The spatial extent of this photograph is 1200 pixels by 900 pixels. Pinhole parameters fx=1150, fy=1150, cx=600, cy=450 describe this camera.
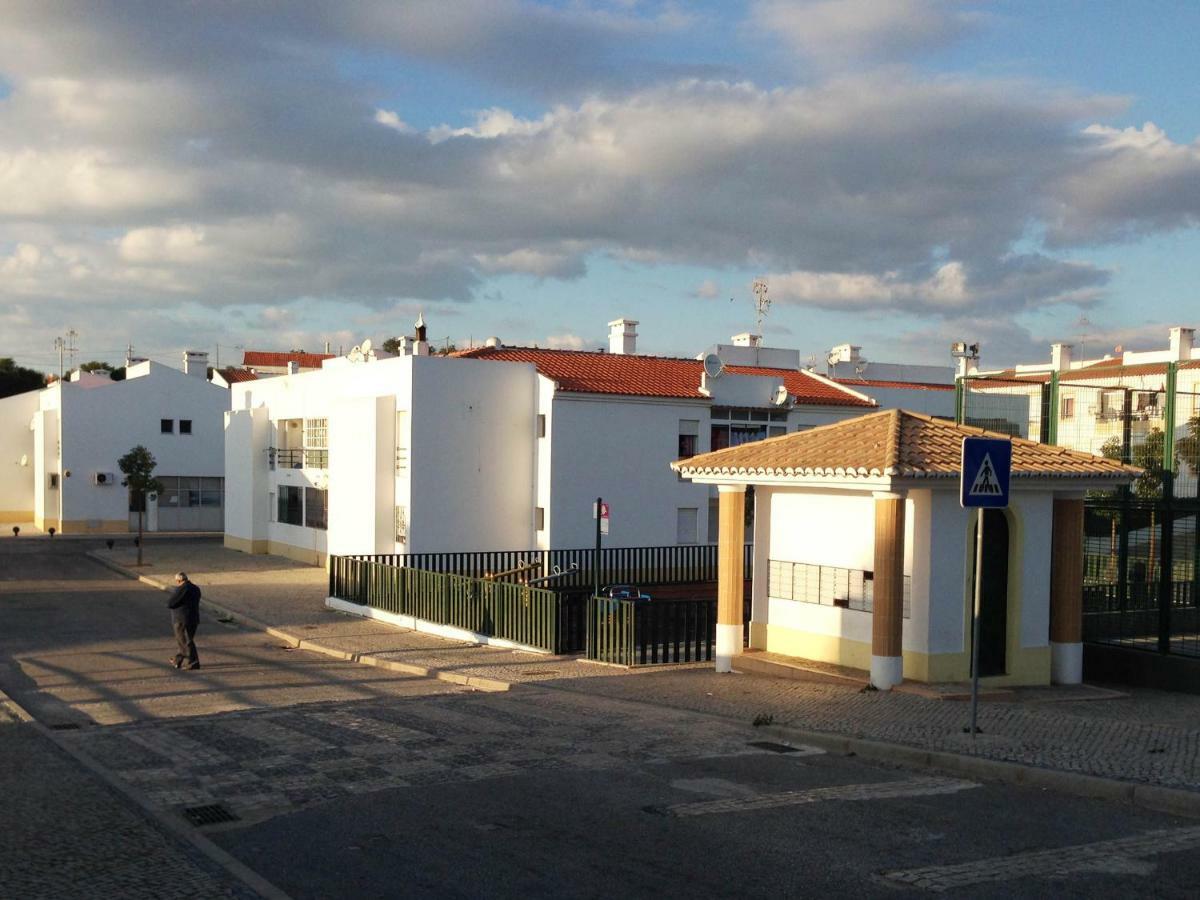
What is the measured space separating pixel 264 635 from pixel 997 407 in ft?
46.0

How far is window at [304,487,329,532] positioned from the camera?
37250mm

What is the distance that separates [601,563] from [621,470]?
460cm

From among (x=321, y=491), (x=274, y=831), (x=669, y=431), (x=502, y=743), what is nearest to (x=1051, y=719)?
(x=502, y=743)

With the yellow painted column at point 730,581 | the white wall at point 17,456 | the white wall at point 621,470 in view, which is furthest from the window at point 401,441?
the white wall at point 17,456

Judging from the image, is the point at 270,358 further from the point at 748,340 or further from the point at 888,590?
the point at 888,590

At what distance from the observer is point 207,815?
8453mm

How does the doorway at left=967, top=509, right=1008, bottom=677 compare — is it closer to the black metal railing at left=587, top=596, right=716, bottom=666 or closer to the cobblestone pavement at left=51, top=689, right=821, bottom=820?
the cobblestone pavement at left=51, top=689, right=821, bottom=820

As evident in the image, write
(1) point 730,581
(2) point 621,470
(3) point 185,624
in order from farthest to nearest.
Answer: (2) point 621,470 < (3) point 185,624 < (1) point 730,581

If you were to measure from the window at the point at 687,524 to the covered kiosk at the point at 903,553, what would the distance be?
56.9ft

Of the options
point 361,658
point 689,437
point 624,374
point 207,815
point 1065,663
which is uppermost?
point 624,374

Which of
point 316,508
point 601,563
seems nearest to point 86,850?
point 601,563

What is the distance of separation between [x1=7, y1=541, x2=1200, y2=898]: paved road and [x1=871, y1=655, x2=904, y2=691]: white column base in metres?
2.39

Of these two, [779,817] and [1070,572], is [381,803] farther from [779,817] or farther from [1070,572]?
[1070,572]

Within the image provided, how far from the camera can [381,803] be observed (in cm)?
870
